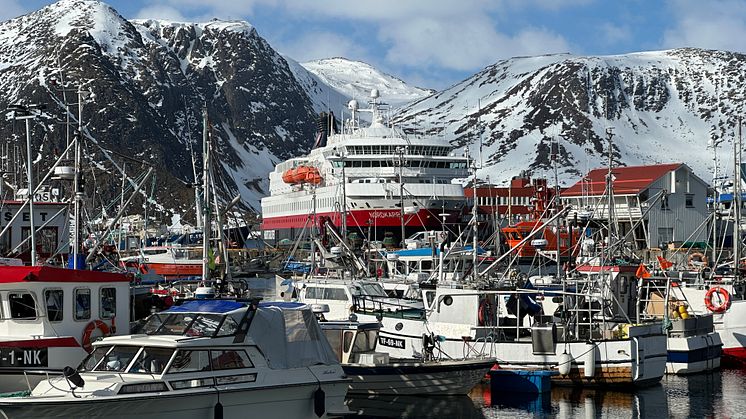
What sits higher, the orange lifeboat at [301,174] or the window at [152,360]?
the orange lifeboat at [301,174]

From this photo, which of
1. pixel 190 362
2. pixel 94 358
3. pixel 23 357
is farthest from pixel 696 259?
pixel 94 358

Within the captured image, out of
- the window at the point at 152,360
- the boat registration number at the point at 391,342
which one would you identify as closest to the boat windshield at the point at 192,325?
the window at the point at 152,360

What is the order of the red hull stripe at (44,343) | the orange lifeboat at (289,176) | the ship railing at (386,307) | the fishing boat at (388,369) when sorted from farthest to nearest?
1. the orange lifeboat at (289,176)
2. the ship railing at (386,307)
3. the fishing boat at (388,369)
4. the red hull stripe at (44,343)

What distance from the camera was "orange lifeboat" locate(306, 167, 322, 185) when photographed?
136750mm

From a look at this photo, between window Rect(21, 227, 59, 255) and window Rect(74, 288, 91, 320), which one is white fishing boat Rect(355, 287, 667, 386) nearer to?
window Rect(74, 288, 91, 320)

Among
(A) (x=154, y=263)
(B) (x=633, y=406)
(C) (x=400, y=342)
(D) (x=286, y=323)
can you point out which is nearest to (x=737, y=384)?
(B) (x=633, y=406)

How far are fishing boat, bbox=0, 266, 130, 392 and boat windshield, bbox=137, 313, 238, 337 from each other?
2949 mm

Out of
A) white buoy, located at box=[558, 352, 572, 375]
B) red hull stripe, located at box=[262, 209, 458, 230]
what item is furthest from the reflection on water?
red hull stripe, located at box=[262, 209, 458, 230]

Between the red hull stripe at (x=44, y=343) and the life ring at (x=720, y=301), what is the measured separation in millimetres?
27939

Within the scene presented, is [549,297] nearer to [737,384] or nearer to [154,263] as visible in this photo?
[737,384]

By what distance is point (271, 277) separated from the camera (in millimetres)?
109812

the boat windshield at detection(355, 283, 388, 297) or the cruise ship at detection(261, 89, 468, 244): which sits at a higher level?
the cruise ship at detection(261, 89, 468, 244)

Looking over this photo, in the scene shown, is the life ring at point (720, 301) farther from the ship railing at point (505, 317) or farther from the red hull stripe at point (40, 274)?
the red hull stripe at point (40, 274)

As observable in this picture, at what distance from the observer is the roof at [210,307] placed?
26266 millimetres
